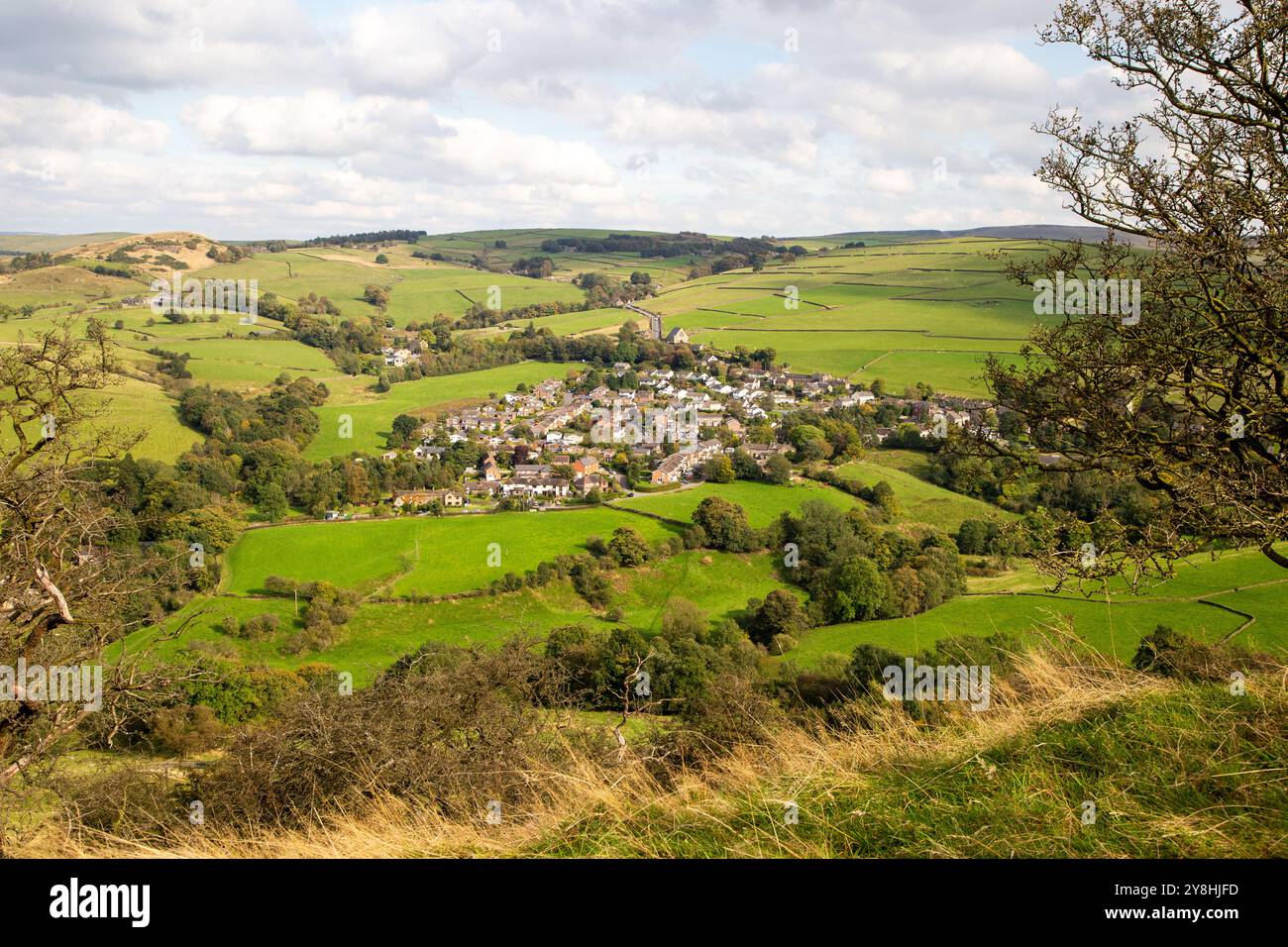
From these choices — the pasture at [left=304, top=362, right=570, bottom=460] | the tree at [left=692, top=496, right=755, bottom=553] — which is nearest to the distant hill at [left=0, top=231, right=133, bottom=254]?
the pasture at [left=304, top=362, right=570, bottom=460]

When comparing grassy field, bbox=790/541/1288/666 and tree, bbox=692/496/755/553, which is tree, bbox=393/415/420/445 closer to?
tree, bbox=692/496/755/553

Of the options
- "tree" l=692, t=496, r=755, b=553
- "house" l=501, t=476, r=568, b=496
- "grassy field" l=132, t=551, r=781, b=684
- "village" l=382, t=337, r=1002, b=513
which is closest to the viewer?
"grassy field" l=132, t=551, r=781, b=684

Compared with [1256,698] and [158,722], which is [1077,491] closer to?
[1256,698]

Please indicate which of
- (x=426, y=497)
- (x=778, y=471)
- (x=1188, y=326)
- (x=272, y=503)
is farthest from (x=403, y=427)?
(x=1188, y=326)

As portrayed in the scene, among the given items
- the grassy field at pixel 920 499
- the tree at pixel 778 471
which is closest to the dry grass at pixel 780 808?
the grassy field at pixel 920 499

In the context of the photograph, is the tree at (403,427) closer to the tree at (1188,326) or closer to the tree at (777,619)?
the tree at (777,619)

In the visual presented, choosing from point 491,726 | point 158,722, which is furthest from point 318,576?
point 491,726

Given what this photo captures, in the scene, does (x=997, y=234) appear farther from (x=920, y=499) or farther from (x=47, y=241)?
(x=47, y=241)

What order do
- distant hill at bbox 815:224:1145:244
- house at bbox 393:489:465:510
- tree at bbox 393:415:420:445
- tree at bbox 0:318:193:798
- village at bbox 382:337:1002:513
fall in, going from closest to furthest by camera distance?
1. tree at bbox 0:318:193:798
2. house at bbox 393:489:465:510
3. village at bbox 382:337:1002:513
4. tree at bbox 393:415:420:445
5. distant hill at bbox 815:224:1145:244
